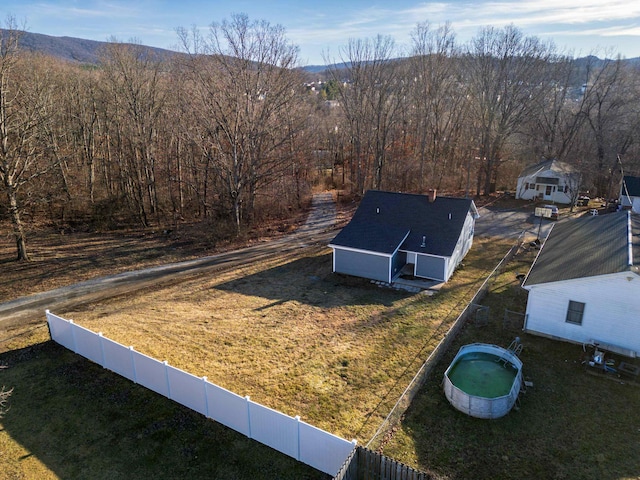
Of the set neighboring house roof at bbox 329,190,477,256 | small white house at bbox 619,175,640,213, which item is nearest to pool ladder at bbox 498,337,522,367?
neighboring house roof at bbox 329,190,477,256

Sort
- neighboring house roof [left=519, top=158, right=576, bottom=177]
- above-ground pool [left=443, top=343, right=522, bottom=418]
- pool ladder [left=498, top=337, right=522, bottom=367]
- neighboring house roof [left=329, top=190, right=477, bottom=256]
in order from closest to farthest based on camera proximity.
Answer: above-ground pool [left=443, top=343, right=522, bottom=418] < pool ladder [left=498, top=337, right=522, bottom=367] < neighboring house roof [left=329, top=190, right=477, bottom=256] < neighboring house roof [left=519, top=158, right=576, bottom=177]

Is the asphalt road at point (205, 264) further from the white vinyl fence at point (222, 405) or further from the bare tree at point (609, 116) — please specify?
the bare tree at point (609, 116)

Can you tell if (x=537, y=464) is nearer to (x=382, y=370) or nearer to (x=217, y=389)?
(x=382, y=370)

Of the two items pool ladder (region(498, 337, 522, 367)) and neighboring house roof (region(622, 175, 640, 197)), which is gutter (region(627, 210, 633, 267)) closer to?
pool ladder (region(498, 337, 522, 367))

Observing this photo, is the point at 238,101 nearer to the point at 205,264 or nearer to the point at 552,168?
the point at 205,264

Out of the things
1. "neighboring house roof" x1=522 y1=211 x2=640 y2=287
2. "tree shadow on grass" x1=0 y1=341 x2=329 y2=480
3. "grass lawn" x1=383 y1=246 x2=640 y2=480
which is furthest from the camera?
"neighboring house roof" x1=522 y1=211 x2=640 y2=287

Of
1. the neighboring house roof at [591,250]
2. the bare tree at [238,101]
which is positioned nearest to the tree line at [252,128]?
the bare tree at [238,101]
